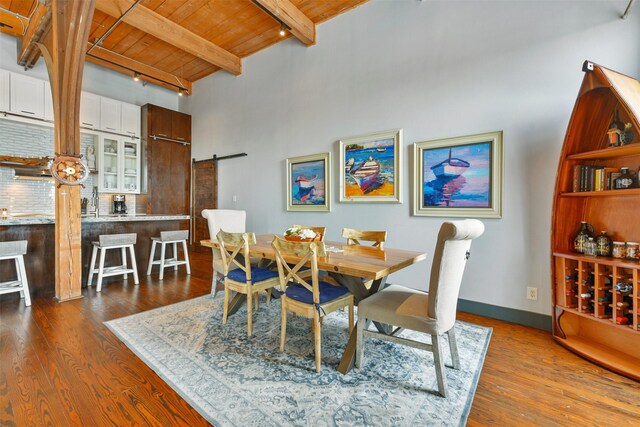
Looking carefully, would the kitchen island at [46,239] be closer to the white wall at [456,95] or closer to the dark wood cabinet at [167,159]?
the dark wood cabinet at [167,159]

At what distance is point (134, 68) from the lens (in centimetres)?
→ 541

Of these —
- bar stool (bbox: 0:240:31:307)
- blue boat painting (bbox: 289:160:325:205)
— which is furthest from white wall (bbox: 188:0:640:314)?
bar stool (bbox: 0:240:31:307)

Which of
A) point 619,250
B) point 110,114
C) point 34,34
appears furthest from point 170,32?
point 619,250

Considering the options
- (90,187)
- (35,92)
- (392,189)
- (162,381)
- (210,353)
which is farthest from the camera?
(90,187)

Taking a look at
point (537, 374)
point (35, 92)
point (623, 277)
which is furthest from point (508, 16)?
point (35, 92)

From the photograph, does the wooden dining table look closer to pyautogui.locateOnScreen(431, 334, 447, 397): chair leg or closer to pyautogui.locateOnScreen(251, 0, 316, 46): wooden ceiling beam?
pyautogui.locateOnScreen(431, 334, 447, 397): chair leg

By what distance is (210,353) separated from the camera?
6.96 ft

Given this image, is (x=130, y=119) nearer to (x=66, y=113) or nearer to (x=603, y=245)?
(x=66, y=113)

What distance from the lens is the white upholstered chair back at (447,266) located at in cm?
156

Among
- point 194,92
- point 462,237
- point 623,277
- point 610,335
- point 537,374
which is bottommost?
point 537,374

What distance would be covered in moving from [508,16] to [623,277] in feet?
8.05

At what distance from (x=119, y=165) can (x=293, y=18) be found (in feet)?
13.8

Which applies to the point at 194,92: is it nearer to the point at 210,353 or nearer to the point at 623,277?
the point at 210,353

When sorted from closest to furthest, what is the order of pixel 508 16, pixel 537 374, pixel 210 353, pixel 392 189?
pixel 537 374, pixel 210 353, pixel 508 16, pixel 392 189
